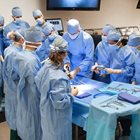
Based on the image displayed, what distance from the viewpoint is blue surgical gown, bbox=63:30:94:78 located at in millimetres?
2973

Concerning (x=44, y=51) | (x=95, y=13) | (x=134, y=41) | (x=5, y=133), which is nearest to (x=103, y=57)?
(x=134, y=41)

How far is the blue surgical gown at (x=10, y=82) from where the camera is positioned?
243 centimetres


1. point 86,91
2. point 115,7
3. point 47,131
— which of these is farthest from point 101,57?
point 115,7

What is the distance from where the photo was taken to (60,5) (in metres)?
4.94

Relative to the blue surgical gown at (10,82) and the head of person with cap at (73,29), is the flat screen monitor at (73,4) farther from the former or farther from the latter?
the blue surgical gown at (10,82)

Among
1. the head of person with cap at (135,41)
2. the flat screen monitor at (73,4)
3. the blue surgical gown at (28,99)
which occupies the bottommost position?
the blue surgical gown at (28,99)

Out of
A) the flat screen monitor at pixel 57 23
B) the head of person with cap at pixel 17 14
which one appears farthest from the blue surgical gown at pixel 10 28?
the flat screen monitor at pixel 57 23

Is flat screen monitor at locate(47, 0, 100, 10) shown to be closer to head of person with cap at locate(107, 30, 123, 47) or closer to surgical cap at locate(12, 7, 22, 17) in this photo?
surgical cap at locate(12, 7, 22, 17)

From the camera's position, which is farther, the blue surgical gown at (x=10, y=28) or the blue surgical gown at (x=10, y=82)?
the blue surgical gown at (x=10, y=28)

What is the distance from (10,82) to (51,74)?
2.38 feet

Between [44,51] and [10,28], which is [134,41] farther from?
[10,28]

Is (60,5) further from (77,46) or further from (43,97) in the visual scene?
(43,97)

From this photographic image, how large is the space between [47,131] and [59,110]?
0.22 meters

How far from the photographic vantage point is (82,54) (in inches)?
121
